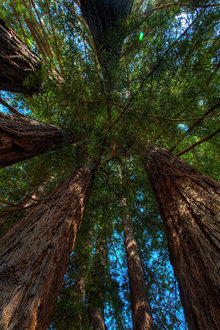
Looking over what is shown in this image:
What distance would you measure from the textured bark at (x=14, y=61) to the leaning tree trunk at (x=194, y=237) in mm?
3202

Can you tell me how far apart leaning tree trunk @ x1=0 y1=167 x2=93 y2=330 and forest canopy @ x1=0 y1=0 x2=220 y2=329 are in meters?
0.11

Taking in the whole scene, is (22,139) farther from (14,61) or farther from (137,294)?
(137,294)

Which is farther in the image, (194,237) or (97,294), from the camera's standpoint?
(97,294)

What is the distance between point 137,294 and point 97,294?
1.23 meters

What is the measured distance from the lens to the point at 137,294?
11.8ft

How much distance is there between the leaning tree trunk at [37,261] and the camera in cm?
105

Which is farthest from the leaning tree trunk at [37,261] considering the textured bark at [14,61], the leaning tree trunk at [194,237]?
the textured bark at [14,61]

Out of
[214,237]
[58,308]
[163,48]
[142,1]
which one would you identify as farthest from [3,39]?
[142,1]

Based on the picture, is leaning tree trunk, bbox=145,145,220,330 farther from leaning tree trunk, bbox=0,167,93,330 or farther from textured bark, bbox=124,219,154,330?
textured bark, bbox=124,219,154,330

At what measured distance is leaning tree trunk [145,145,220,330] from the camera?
1106 mm

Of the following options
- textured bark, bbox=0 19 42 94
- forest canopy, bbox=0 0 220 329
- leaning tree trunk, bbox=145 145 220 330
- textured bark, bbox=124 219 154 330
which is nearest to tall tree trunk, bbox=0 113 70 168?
forest canopy, bbox=0 0 220 329

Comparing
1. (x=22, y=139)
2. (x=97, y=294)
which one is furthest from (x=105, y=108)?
(x=97, y=294)

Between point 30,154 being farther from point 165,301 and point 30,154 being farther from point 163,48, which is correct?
point 165,301

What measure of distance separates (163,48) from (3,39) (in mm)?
2810
